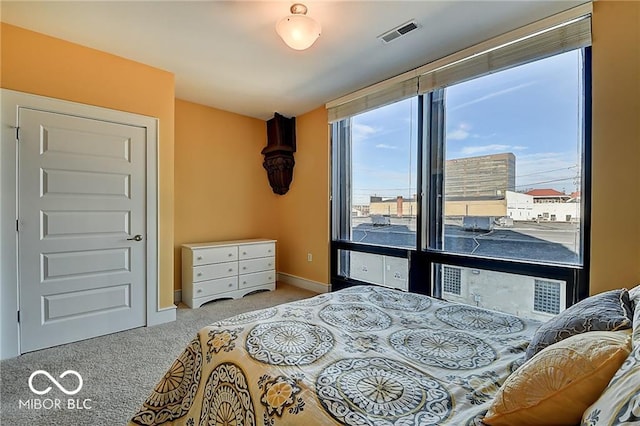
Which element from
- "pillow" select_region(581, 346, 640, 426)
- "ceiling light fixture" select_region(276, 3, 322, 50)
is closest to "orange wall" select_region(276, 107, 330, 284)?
"ceiling light fixture" select_region(276, 3, 322, 50)

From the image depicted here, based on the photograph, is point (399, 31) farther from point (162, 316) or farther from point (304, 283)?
point (162, 316)

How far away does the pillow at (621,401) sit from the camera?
0.53 meters

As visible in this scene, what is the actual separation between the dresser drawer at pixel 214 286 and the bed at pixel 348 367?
2231 millimetres

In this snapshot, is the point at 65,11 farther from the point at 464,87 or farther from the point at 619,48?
the point at 619,48

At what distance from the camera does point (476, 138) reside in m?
2.68

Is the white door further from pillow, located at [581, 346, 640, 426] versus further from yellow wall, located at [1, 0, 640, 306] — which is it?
pillow, located at [581, 346, 640, 426]

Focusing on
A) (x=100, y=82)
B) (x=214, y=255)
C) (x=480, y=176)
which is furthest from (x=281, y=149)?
(x=480, y=176)

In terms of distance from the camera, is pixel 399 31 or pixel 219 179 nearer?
pixel 399 31

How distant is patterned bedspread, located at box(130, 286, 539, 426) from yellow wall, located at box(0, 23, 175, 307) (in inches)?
79.1

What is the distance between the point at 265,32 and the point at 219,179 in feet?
7.56

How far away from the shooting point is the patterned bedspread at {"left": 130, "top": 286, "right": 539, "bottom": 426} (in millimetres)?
874

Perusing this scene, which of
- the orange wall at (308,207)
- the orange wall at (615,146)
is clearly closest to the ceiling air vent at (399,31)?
the orange wall at (615,146)

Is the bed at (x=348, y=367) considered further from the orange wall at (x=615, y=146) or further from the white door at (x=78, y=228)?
the white door at (x=78, y=228)

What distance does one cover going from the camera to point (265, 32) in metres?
2.35
